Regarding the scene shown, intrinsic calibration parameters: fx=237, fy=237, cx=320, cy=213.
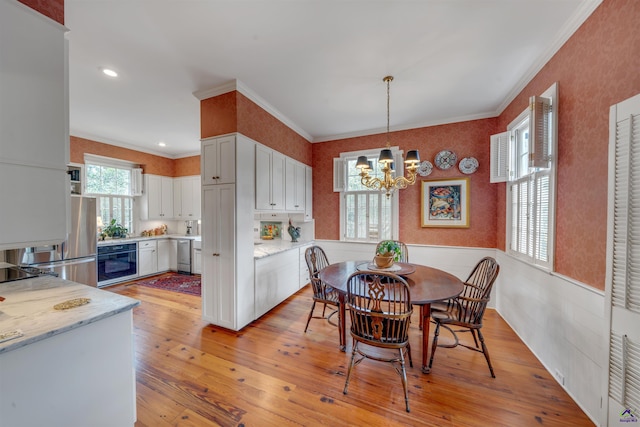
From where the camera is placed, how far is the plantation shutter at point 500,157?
3078mm

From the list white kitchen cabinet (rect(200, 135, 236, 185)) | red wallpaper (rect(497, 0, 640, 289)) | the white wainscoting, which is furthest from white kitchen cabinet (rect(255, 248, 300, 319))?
red wallpaper (rect(497, 0, 640, 289))

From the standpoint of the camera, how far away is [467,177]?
3727 millimetres

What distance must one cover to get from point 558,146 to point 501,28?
45.0 inches

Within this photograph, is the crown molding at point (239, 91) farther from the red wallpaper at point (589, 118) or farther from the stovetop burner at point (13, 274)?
the red wallpaper at point (589, 118)

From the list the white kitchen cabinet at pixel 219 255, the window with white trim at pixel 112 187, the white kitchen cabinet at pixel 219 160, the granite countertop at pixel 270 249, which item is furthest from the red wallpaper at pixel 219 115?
the window with white trim at pixel 112 187

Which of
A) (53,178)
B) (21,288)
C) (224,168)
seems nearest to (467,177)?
(224,168)

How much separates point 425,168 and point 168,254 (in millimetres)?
5747

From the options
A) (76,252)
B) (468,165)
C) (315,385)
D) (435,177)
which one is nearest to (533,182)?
(468,165)

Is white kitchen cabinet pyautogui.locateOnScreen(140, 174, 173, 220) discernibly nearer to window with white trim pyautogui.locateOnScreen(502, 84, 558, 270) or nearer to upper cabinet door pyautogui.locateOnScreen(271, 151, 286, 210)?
upper cabinet door pyautogui.locateOnScreen(271, 151, 286, 210)

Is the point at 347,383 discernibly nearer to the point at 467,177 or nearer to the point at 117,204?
the point at 467,177

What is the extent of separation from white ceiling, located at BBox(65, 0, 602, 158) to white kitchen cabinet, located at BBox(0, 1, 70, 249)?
2.14 feet

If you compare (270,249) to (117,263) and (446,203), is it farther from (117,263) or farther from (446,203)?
(117,263)

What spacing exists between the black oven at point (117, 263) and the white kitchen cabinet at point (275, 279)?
3.32m

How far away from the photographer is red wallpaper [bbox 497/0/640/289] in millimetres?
1507
